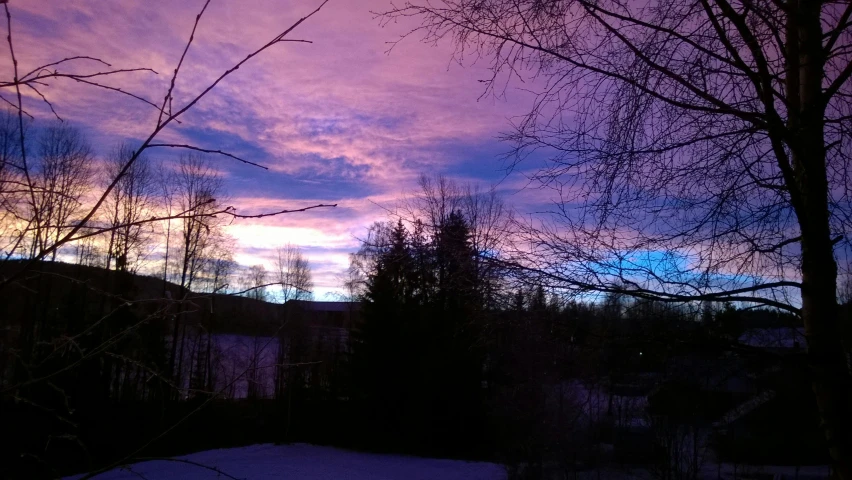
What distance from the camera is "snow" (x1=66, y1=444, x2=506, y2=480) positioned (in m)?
24.8

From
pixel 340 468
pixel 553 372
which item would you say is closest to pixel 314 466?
pixel 340 468

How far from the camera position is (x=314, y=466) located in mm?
27594

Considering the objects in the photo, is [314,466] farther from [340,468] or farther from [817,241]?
[817,241]

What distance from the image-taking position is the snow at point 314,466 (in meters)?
24.8

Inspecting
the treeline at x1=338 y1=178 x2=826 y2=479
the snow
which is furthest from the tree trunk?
the snow

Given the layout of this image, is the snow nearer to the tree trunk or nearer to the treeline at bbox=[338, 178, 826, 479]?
the treeline at bbox=[338, 178, 826, 479]

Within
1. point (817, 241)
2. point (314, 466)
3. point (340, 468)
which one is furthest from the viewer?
point (314, 466)

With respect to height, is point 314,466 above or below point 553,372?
below

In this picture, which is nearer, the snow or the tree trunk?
the tree trunk

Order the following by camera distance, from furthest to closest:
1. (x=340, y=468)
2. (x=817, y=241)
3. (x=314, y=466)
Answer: (x=314, y=466), (x=340, y=468), (x=817, y=241)

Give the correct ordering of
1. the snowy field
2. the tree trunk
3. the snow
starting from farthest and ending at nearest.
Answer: the snow
the snowy field
the tree trunk

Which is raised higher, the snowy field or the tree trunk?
the tree trunk

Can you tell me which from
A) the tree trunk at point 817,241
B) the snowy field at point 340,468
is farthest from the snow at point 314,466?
the tree trunk at point 817,241

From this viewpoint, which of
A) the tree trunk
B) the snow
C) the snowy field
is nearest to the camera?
the tree trunk
